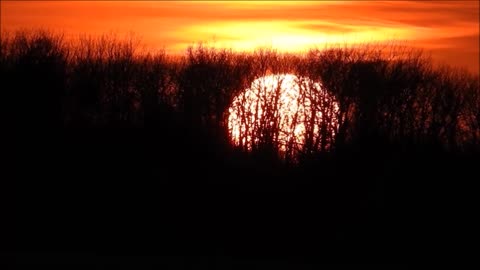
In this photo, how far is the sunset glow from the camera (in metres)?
45.3

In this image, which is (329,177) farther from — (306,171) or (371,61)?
(371,61)

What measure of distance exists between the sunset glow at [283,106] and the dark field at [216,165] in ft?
1.88

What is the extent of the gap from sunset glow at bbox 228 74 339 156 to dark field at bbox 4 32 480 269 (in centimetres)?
57

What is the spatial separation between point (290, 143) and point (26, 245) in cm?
2218

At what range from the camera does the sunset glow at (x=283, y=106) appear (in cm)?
4528

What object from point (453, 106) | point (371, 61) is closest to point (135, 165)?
point (371, 61)

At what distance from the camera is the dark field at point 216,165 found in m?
22.1

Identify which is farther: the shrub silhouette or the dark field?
the shrub silhouette

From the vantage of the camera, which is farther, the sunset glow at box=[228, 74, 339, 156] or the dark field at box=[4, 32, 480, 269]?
the sunset glow at box=[228, 74, 339, 156]

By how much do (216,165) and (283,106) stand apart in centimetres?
1247

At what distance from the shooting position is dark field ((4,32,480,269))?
2214 cm

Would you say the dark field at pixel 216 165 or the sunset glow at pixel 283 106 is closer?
the dark field at pixel 216 165

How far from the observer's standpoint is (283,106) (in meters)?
46.8

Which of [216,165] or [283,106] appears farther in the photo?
[283,106]
